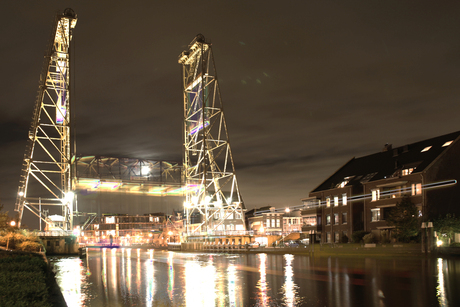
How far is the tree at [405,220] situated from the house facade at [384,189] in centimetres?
98

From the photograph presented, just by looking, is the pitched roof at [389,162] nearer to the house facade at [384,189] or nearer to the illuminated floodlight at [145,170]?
the house facade at [384,189]

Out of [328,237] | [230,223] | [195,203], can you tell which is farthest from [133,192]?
[328,237]

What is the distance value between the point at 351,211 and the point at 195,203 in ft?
75.7

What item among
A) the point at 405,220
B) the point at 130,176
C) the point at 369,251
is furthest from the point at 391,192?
the point at 130,176

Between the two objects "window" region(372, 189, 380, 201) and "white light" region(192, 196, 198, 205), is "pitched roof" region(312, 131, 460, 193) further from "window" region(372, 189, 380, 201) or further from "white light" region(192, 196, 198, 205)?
"white light" region(192, 196, 198, 205)

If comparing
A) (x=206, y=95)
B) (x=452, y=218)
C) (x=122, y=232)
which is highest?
(x=206, y=95)

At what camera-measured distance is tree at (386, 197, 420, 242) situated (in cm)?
3769

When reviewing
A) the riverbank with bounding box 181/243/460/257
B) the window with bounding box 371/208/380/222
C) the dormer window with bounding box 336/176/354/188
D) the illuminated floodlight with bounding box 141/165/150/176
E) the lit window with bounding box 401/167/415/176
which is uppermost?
the illuminated floodlight with bounding box 141/165/150/176

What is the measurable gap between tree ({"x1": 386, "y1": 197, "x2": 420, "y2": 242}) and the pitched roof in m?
3.94

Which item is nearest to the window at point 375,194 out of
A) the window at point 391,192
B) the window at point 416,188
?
the window at point 391,192

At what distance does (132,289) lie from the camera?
62.7 feet

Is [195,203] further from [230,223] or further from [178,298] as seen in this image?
[178,298]

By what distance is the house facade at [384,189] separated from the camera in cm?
4003

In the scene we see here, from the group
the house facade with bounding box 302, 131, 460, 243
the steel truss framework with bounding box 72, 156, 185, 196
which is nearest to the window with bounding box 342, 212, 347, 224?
the house facade with bounding box 302, 131, 460, 243
